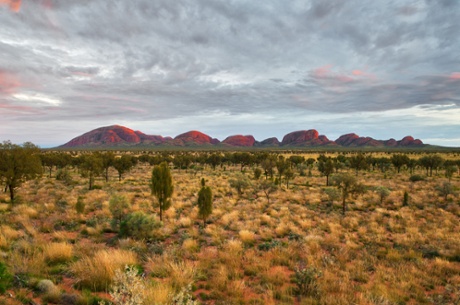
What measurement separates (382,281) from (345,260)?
209cm

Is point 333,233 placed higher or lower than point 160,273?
lower

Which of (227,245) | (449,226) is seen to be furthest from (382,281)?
(449,226)

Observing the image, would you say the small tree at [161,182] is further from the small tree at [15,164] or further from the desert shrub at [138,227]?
the small tree at [15,164]

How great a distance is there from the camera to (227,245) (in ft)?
41.0

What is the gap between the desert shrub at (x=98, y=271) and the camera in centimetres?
764

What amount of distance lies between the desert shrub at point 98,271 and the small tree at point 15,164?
18.7m

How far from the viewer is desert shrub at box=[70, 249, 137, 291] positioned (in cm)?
764

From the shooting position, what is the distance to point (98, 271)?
7.98 m

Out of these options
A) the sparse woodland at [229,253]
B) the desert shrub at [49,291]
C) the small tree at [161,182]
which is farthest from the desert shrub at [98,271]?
the small tree at [161,182]

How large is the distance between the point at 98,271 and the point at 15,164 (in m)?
20.4

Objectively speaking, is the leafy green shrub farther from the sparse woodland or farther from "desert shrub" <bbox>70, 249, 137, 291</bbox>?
"desert shrub" <bbox>70, 249, 137, 291</bbox>

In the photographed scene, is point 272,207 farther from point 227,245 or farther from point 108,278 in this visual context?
point 108,278

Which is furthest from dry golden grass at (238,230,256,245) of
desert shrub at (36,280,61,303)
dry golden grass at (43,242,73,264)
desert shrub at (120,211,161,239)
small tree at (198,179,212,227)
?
desert shrub at (36,280,61,303)

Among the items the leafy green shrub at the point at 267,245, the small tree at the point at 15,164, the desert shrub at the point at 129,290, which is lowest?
the leafy green shrub at the point at 267,245
